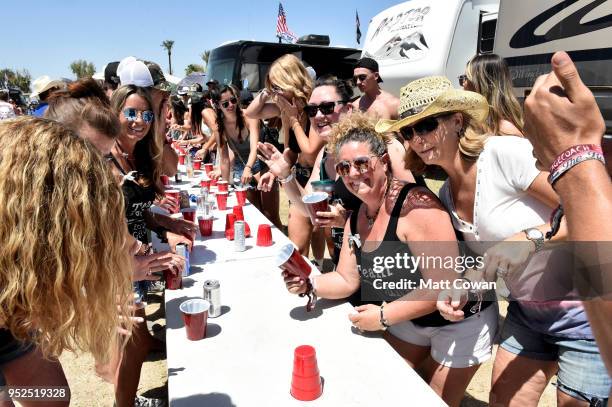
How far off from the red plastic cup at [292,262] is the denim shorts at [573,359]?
1.06 meters

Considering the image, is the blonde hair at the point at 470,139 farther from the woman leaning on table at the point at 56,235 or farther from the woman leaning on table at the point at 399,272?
the woman leaning on table at the point at 56,235

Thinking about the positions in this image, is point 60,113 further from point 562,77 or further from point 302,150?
point 562,77

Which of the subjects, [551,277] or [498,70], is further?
[498,70]

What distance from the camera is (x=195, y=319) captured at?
1.66 metres

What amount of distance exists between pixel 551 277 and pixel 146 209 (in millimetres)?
2317

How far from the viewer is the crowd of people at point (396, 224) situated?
0.88 metres

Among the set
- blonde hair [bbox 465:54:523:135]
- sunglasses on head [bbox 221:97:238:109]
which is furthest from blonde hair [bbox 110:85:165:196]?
sunglasses on head [bbox 221:97:238:109]

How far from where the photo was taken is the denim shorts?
5.37ft

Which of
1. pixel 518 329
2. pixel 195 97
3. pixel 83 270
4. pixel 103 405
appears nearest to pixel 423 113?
pixel 518 329

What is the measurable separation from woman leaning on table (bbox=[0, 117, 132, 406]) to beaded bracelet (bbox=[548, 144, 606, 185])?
106 centimetres

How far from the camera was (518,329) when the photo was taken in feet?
6.18

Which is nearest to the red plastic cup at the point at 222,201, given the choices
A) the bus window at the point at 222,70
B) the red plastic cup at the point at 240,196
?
the red plastic cup at the point at 240,196

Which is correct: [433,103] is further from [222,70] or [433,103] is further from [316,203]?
[222,70]

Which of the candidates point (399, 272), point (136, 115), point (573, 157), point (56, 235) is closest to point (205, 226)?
point (136, 115)
